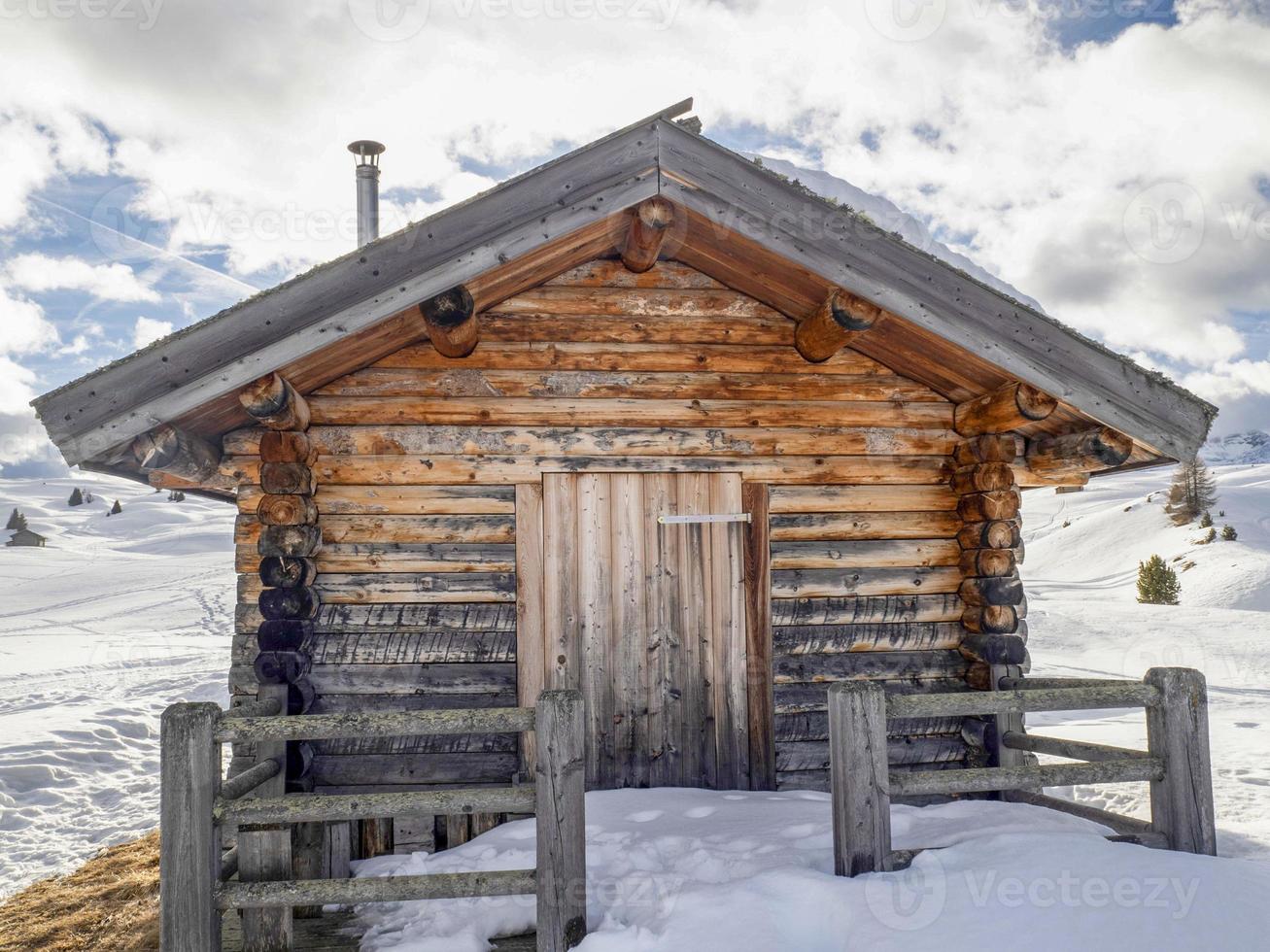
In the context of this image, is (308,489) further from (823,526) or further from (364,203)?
(364,203)

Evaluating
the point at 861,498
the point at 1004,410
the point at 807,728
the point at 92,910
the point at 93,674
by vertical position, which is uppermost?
the point at 1004,410

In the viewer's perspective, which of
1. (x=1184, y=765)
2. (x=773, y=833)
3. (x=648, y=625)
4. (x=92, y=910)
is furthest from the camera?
(x=92, y=910)

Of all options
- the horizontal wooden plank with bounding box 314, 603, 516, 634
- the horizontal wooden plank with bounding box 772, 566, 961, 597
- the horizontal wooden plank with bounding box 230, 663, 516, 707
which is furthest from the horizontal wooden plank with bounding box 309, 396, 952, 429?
the horizontal wooden plank with bounding box 230, 663, 516, 707

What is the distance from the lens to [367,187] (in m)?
10.8

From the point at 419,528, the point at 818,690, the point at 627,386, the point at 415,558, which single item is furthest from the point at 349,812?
the point at 818,690

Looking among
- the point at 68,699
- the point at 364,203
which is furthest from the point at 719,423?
the point at 68,699

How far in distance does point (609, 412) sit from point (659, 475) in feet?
1.96

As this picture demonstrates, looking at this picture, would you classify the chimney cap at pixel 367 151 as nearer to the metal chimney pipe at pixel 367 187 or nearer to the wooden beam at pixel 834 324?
the metal chimney pipe at pixel 367 187

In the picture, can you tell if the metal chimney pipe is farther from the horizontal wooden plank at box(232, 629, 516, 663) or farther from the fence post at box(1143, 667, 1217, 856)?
the fence post at box(1143, 667, 1217, 856)

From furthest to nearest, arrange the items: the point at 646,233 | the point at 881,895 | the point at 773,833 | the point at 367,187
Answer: the point at 367,187 < the point at 646,233 < the point at 773,833 < the point at 881,895

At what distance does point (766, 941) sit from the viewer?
3.36 m

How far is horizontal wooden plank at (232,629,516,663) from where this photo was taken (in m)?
5.44

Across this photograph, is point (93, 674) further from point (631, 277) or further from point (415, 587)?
point (631, 277)

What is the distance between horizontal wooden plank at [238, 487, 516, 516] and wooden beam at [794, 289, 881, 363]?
2.48 meters
